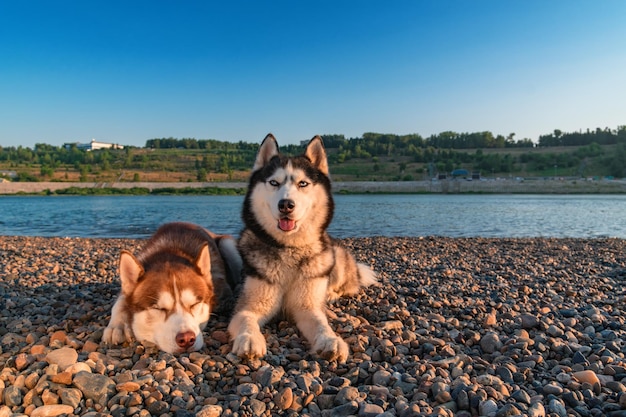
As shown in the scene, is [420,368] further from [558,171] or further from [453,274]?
[558,171]

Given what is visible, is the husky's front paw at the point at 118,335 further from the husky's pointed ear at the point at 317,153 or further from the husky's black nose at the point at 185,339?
the husky's pointed ear at the point at 317,153

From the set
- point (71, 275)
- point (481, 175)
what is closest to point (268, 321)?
point (71, 275)

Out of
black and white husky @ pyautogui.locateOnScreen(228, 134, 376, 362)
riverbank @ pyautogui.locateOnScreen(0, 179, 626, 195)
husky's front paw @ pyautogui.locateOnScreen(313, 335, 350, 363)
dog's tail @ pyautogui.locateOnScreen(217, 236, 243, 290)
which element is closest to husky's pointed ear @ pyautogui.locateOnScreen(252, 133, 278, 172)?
black and white husky @ pyautogui.locateOnScreen(228, 134, 376, 362)

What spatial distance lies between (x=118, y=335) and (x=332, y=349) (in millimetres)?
2192

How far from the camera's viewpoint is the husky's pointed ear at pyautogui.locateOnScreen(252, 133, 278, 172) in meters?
5.11

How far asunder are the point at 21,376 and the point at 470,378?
12.0ft

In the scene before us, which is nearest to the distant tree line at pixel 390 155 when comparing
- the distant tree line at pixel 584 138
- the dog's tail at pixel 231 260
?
the distant tree line at pixel 584 138

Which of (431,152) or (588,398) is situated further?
(431,152)

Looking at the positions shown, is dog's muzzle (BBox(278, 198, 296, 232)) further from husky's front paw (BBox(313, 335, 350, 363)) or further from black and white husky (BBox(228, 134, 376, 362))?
husky's front paw (BBox(313, 335, 350, 363))

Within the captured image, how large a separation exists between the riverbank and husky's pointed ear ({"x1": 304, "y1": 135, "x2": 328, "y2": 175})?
7444cm

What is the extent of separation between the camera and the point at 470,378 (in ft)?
11.5

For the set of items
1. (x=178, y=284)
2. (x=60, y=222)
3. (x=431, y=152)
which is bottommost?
(x=60, y=222)

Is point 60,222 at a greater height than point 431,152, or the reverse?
point 431,152

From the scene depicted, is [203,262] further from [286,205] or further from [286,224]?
[286,205]
